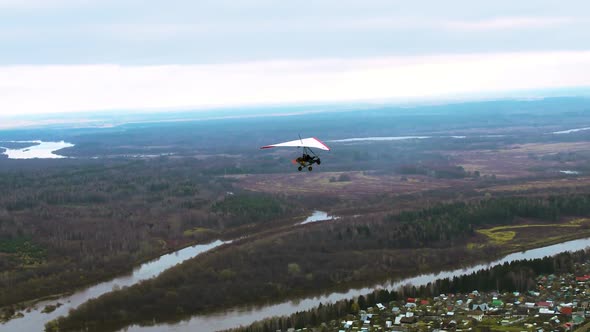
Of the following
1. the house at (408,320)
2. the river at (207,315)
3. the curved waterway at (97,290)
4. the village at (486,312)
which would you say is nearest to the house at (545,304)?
the village at (486,312)

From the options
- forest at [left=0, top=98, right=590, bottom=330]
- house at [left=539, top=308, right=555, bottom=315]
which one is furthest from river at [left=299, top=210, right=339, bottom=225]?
house at [left=539, top=308, right=555, bottom=315]

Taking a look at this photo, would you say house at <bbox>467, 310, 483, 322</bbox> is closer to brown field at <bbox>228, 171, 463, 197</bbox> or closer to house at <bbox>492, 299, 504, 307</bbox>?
house at <bbox>492, 299, 504, 307</bbox>

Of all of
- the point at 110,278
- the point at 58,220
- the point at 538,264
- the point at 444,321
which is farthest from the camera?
the point at 58,220

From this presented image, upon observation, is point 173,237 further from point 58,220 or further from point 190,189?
point 190,189

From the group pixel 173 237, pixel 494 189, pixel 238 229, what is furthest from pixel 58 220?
pixel 494 189

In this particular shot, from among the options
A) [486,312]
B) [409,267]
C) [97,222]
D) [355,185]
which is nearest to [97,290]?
[97,222]

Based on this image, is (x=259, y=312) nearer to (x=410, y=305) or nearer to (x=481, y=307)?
(x=410, y=305)
